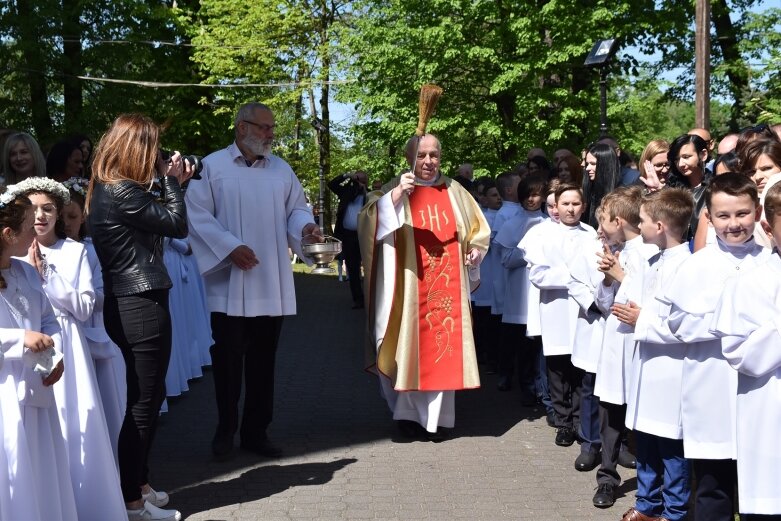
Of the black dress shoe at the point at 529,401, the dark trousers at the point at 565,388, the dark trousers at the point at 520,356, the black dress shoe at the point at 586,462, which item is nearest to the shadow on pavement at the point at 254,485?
the black dress shoe at the point at 586,462

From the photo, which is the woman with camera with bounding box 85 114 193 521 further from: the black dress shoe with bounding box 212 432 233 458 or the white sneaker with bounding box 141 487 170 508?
the black dress shoe with bounding box 212 432 233 458

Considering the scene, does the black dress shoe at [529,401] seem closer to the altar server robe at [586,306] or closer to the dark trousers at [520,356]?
the dark trousers at [520,356]

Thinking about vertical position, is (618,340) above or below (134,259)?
below

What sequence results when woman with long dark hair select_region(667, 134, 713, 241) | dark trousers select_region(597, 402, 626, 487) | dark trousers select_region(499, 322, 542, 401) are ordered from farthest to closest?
1. dark trousers select_region(499, 322, 542, 401)
2. woman with long dark hair select_region(667, 134, 713, 241)
3. dark trousers select_region(597, 402, 626, 487)

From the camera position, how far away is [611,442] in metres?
6.31

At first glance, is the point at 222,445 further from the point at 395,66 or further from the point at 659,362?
the point at 395,66

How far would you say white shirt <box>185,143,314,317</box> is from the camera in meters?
7.18

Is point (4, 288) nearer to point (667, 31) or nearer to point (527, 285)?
point (527, 285)

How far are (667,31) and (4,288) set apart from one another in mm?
22133

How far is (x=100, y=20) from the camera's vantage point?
2669 cm

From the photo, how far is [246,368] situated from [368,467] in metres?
1.07

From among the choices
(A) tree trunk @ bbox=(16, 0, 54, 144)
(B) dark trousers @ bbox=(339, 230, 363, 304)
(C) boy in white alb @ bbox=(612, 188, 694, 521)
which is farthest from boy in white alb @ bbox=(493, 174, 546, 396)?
(A) tree trunk @ bbox=(16, 0, 54, 144)

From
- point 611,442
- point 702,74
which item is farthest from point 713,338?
point 702,74

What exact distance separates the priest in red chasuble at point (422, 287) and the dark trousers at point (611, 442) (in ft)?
6.14
